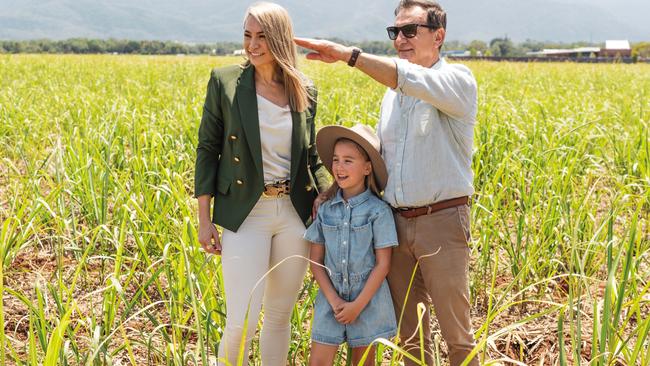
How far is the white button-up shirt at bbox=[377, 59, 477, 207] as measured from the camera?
196 centimetres

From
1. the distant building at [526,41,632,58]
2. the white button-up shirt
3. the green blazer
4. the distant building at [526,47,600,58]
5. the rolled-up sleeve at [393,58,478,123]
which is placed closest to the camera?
the rolled-up sleeve at [393,58,478,123]

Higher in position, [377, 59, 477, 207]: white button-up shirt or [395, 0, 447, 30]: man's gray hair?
[395, 0, 447, 30]: man's gray hair

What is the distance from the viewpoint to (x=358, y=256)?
79.6 inches

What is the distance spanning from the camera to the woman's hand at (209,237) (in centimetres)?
213

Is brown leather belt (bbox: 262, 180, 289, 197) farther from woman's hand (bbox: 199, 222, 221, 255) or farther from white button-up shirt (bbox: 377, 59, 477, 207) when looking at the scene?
white button-up shirt (bbox: 377, 59, 477, 207)

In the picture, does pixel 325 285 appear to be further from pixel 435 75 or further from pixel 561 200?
pixel 561 200

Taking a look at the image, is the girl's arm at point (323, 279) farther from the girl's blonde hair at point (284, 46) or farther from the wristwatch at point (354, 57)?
the wristwatch at point (354, 57)

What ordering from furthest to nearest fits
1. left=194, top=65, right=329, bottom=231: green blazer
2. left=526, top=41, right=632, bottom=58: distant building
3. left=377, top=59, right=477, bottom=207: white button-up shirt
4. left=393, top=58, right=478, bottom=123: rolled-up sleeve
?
left=526, top=41, right=632, bottom=58: distant building → left=194, top=65, right=329, bottom=231: green blazer → left=377, top=59, right=477, bottom=207: white button-up shirt → left=393, top=58, right=478, bottom=123: rolled-up sleeve

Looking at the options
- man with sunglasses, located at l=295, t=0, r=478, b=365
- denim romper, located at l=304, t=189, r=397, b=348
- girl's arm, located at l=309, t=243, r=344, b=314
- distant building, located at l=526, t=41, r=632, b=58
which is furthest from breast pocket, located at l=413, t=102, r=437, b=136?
distant building, located at l=526, t=41, r=632, b=58

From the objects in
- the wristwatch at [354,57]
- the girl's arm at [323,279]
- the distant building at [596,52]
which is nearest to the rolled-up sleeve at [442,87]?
the wristwatch at [354,57]

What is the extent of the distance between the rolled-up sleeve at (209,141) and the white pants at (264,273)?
6.8 inches

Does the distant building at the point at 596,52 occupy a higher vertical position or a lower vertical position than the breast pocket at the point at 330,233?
higher

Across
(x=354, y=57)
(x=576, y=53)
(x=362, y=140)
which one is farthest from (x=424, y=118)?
(x=576, y=53)

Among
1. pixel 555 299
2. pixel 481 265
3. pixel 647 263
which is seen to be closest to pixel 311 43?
pixel 481 265
